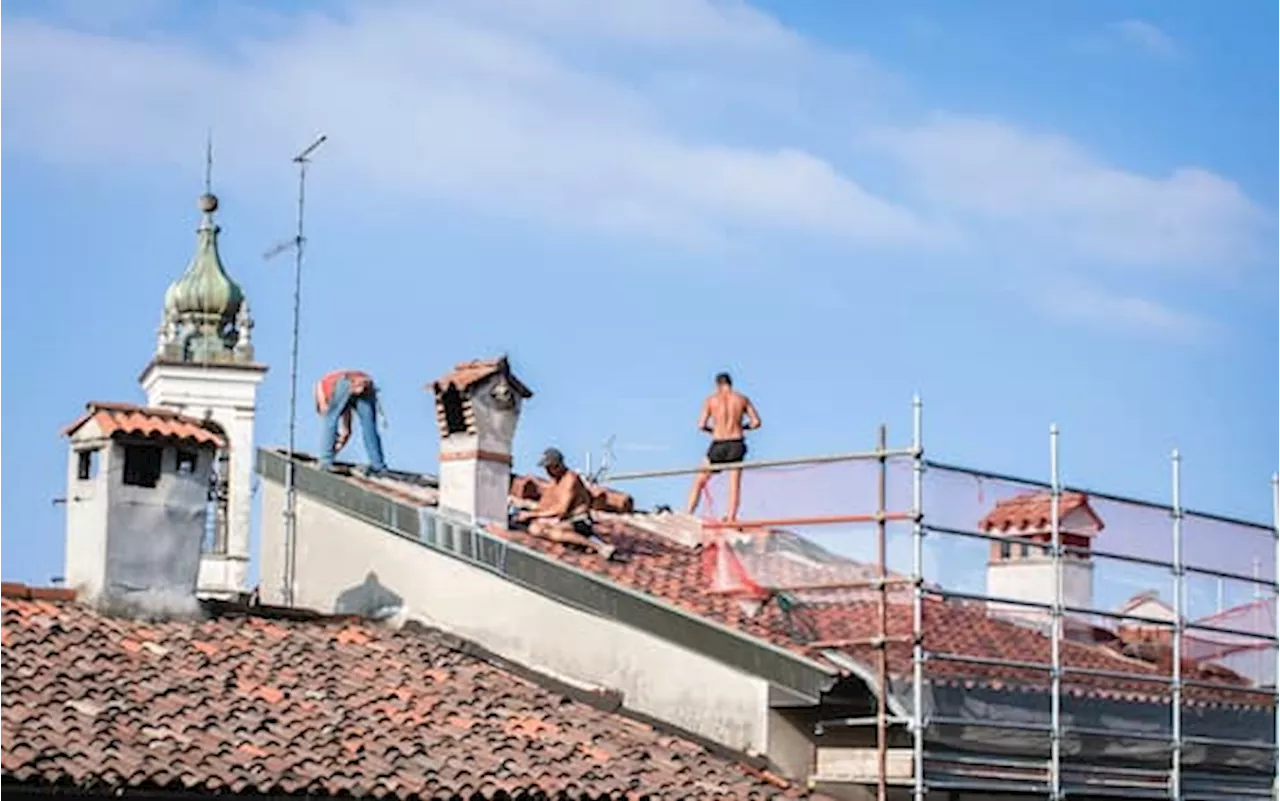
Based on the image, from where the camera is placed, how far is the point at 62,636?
1855 cm

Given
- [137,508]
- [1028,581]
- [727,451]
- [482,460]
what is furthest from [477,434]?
[1028,581]

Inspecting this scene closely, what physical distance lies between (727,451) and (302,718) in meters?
5.55

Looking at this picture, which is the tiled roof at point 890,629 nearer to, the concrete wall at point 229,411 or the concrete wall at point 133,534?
the concrete wall at point 133,534

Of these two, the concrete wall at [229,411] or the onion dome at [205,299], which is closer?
the concrete wall at [229,411]

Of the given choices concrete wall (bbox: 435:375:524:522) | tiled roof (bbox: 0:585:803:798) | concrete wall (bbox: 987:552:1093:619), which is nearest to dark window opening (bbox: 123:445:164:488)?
tiled roof (bbox: 0:585:803:798)

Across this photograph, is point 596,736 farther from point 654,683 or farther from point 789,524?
point 789,524

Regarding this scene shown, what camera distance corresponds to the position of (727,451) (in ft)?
73.9

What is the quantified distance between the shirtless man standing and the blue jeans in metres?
2.71

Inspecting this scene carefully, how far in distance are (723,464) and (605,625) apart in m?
2.24

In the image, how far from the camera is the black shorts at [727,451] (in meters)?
22.5

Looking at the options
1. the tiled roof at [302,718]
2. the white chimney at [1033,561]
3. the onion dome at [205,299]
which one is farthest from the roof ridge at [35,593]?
the onion dome at [205,299]

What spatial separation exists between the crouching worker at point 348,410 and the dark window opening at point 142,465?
345 centimetres

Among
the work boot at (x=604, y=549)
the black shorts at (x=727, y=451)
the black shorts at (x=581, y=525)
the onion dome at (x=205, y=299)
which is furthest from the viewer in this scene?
the onion dome at (x=205, y=299)

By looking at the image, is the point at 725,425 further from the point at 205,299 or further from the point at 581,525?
the point at 205,299
